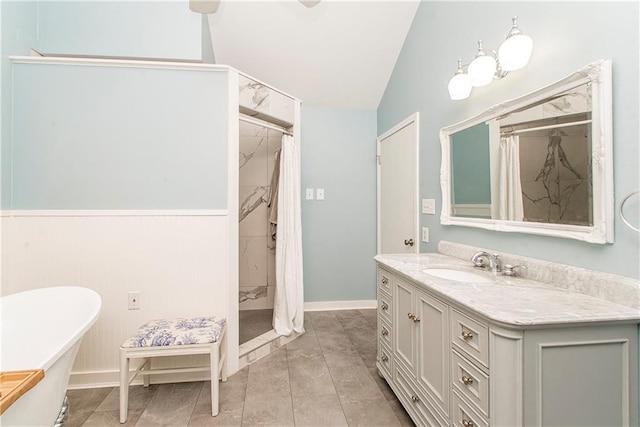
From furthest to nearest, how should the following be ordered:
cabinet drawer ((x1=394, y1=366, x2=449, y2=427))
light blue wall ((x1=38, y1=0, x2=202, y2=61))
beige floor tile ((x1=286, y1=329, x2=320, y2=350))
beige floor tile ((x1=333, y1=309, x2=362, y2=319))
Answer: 1. beige floor tile ((x1=333, y1=309, x2=362, y2=319))
2. beige floor tile ((x1=286, y1=329, x2=320, y2=350))
3. light blue wall ((x1=38, y1=0, x2=202, y2=61))
4. cabinet drawer ((x1=394, y1=366, x2=449, y2=427))

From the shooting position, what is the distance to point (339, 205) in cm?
329

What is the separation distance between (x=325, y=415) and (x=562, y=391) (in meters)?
1.15

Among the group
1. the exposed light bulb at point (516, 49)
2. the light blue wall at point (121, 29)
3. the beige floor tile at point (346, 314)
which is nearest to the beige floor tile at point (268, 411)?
the beige floor tile at point (346, 314)

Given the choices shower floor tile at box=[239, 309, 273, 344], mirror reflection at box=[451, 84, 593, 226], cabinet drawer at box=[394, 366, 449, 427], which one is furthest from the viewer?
shower floor tile at box=[239, 309, 273, 344]

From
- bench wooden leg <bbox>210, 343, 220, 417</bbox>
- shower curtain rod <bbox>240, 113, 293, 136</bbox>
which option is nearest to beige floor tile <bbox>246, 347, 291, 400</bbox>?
bench wooden leg <bbox>210, 343, 220, 417</bbox>

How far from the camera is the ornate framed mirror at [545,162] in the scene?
1.07m

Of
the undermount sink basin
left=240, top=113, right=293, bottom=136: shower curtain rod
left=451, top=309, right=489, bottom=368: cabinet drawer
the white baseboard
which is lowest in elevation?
the white baseboard

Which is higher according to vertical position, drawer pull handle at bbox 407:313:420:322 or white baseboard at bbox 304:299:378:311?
drawer pull handle at bbox 407:313:420:322

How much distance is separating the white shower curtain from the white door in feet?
3.18

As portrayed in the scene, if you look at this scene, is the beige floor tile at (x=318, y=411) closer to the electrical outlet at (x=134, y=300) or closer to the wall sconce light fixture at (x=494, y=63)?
the electrical outlet at (x=134, y=300)

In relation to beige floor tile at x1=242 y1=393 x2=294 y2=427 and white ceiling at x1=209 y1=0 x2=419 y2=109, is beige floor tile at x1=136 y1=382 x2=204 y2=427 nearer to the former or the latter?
beige floor tile at x1=242 y1=393 x2=294 y2=427

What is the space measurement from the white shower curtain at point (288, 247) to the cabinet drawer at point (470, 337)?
1.58 metres

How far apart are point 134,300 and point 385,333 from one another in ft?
5.50

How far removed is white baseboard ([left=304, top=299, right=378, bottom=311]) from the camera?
10.7 feet
